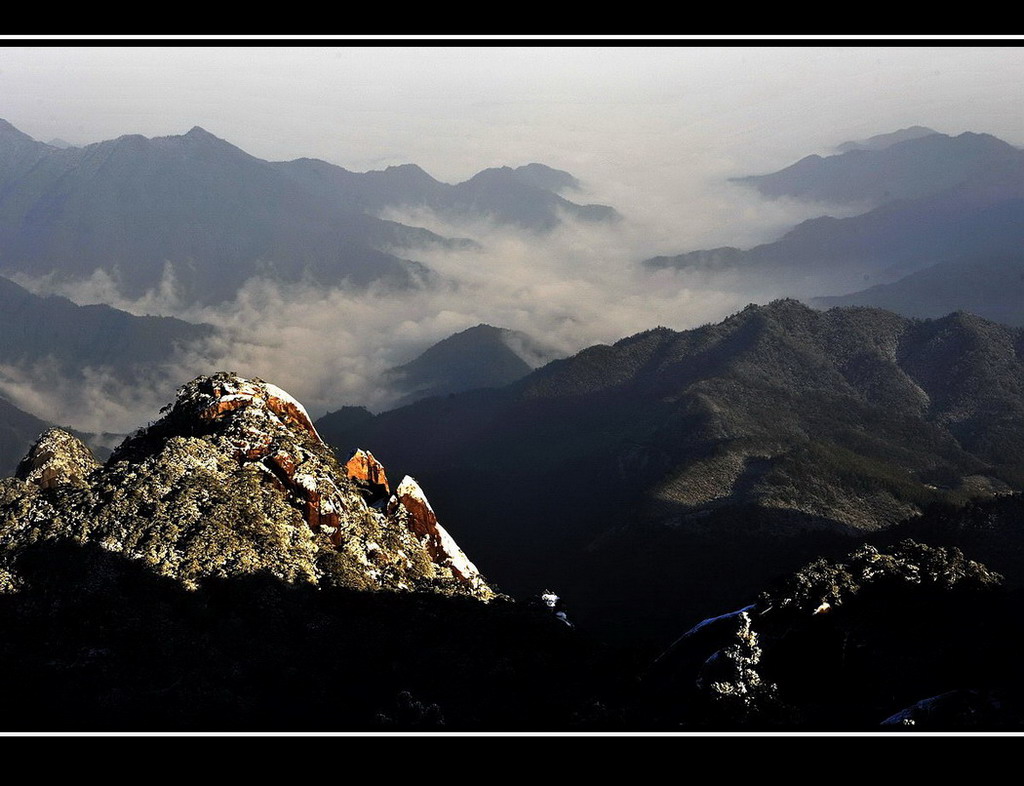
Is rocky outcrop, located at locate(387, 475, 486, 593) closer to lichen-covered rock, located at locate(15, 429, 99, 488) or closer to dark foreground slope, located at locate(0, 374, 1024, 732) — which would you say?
dark foreground slope, located at locate(0, 374, 1024, 732)

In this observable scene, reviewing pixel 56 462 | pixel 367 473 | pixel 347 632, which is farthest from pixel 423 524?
pixel 56 462

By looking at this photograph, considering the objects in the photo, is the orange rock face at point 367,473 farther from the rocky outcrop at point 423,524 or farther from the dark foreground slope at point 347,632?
the dark foreground slope at point 347,632

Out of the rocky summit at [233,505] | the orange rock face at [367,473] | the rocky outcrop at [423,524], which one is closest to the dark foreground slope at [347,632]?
the rocky summit at [233,505]

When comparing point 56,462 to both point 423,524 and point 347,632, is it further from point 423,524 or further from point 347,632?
point 423,524

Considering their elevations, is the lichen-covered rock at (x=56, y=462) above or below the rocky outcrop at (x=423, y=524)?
above

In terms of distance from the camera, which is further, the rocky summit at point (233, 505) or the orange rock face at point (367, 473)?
the orange rock face at point (367, 473)
